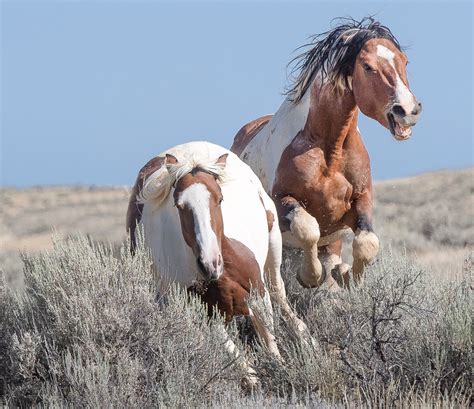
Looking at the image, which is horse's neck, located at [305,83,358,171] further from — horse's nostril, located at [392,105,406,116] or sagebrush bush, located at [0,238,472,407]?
sagebrush bush, located at [0,238,472,407]

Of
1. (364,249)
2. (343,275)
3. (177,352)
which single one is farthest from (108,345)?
(343,275)

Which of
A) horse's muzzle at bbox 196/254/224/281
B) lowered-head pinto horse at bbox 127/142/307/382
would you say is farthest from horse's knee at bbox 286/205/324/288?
horse's muzzle at bbox 196/254/224/281

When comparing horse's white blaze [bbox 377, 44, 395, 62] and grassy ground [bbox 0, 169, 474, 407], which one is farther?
horse's white blaze [bbox 377, 44, 395, 62]

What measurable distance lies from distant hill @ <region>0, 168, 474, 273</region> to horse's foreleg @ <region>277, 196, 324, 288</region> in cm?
545

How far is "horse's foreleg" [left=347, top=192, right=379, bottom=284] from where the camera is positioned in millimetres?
8688

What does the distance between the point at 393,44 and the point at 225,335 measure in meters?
3.01

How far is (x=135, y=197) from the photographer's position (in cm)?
843

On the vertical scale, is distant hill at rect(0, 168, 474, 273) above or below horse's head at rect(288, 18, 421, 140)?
below

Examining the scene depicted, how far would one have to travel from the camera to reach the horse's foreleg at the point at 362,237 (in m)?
8.69

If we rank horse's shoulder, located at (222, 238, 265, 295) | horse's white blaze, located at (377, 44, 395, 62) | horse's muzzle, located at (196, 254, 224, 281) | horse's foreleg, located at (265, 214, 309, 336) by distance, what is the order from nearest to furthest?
horse's muzzle, located at (196, 254, 224, 281), horse's shoulder, located at (222, 238, 265, 295), horse's foreleg, located at (265, 214, 309, 336), horse's white blaze, located at (377, 44, 395, 62)

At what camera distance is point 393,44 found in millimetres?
Answer: 8766

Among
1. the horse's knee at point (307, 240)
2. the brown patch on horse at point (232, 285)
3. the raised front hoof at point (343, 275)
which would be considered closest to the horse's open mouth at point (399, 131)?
the horse's knee at point (307, 240)

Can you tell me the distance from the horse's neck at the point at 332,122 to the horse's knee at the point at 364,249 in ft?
2.17

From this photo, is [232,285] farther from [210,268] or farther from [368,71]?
[368,71]
